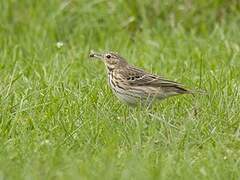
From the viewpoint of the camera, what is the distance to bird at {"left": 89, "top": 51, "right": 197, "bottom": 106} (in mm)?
8430

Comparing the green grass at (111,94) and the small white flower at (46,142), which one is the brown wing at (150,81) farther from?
the small white flower at (46,142)

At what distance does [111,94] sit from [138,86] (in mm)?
307

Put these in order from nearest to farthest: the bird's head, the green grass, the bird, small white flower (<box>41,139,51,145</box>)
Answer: the green grass
small white flower (<box>41,139,51,145</box>)
the bird
the bird's head

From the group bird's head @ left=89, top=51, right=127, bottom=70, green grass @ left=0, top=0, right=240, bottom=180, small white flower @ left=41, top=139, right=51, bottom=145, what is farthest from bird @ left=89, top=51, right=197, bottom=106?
small white flower @ left=41, top=139, right=51, bottom=145

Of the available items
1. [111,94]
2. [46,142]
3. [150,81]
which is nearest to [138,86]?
[150,81]

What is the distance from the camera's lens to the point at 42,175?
248 inches

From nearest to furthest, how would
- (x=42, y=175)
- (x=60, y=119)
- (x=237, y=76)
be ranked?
(x=42, y=175) < (x=60, y=119) < (x=237, y=76)

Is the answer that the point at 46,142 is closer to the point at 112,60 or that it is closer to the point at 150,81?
the point at 150,81

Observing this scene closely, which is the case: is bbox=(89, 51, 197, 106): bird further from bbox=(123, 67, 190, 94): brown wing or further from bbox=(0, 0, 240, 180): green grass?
bbox=(0, 0, 240, 180): green grass

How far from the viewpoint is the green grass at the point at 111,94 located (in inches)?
263

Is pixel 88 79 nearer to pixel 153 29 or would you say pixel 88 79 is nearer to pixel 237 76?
pixel 237 76

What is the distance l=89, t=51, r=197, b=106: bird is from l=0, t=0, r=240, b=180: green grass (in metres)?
0.12

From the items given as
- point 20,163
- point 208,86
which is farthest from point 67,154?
point 208,86

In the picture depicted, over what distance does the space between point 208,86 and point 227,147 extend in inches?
67.7
